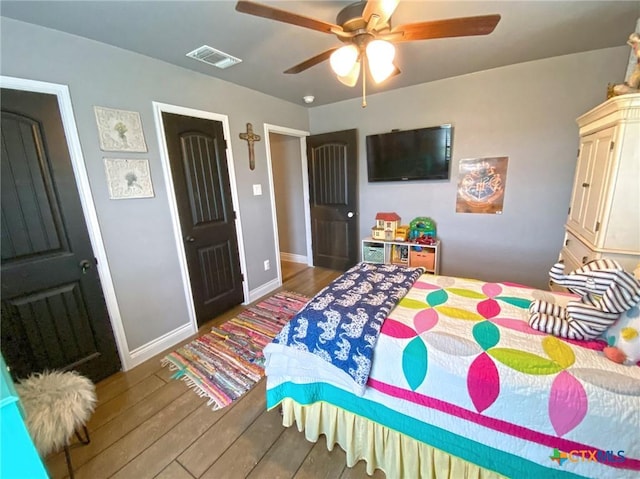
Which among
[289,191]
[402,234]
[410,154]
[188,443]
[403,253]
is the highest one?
[410,154]

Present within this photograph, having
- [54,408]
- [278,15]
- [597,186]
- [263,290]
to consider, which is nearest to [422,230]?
[597,186]

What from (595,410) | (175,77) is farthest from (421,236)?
(175,77)

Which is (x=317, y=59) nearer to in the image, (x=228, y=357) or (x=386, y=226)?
(x=386, y=226)

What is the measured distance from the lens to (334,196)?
12.6ft

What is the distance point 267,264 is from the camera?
3.43 metres

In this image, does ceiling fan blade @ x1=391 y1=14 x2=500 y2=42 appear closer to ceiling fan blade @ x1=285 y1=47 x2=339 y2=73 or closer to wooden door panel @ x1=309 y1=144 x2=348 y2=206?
ceiling fan blade @ x1=285 y1=47 x2=339 y2=73

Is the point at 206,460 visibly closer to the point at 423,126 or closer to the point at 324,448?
the point at 324,448

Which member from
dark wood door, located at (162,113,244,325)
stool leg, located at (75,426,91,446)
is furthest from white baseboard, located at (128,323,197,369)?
stool leg, located at (75,426,91,446)

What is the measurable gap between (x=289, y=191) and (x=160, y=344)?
2845 mm

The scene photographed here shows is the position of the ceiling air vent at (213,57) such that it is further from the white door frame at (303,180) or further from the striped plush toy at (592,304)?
the striped plush toy at (592,304)

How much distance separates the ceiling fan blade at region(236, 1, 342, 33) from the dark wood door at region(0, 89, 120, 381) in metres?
1.52

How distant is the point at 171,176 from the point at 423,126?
279 cm

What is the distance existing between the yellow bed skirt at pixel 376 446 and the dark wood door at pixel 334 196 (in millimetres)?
2621

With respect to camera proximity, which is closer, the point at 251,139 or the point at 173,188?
the point at 173,188
